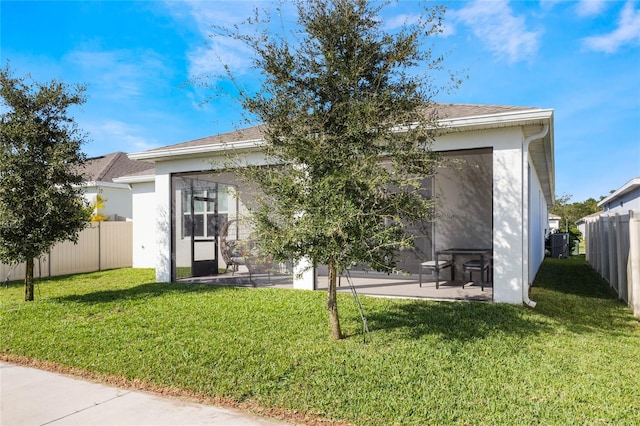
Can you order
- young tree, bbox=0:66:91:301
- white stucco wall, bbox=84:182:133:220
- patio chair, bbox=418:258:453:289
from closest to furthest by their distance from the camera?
young tree, bbox=0:66:91:301 < patio chair, bbox=418:258:453:289 < white stucco wall, bbox=84:182:133:220

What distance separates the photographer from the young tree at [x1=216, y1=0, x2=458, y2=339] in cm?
428

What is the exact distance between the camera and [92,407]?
365 centimetres

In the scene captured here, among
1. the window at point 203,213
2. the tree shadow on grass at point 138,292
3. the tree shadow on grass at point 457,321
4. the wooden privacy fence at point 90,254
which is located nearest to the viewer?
the tree shadow on grass at point 457,321

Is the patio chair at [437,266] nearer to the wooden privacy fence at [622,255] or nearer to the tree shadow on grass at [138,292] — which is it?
the wooden privacy fence at [622,255]

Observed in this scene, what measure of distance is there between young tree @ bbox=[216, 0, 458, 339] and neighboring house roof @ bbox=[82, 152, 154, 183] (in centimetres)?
1476

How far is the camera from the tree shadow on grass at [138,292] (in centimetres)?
803

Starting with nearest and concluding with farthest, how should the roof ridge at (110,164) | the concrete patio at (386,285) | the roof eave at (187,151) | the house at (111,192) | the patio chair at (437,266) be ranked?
the concrete patio at (386,285), the roof eave at (187,151), the patio chair at (437,266), the house at (111,192), the roof ridge at (110,164)

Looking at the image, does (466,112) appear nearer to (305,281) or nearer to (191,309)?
(305,281)

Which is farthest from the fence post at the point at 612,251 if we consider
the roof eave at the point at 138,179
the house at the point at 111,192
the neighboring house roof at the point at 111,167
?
the neighboring house roof at the point at 111,167

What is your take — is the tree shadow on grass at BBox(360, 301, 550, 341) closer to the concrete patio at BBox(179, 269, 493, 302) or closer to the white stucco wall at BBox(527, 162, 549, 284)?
the concrete patio at BBox(179, 269, 493, 302)

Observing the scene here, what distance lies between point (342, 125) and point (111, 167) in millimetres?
17359

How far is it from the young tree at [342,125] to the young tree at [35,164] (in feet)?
16.9

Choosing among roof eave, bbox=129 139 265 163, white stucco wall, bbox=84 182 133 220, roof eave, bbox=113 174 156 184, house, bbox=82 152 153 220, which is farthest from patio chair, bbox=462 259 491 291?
white stucco wall, bbox=84 182 133 220

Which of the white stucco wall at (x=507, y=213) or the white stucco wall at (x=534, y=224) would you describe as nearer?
the white stucco wall at (x=507, y=213)
